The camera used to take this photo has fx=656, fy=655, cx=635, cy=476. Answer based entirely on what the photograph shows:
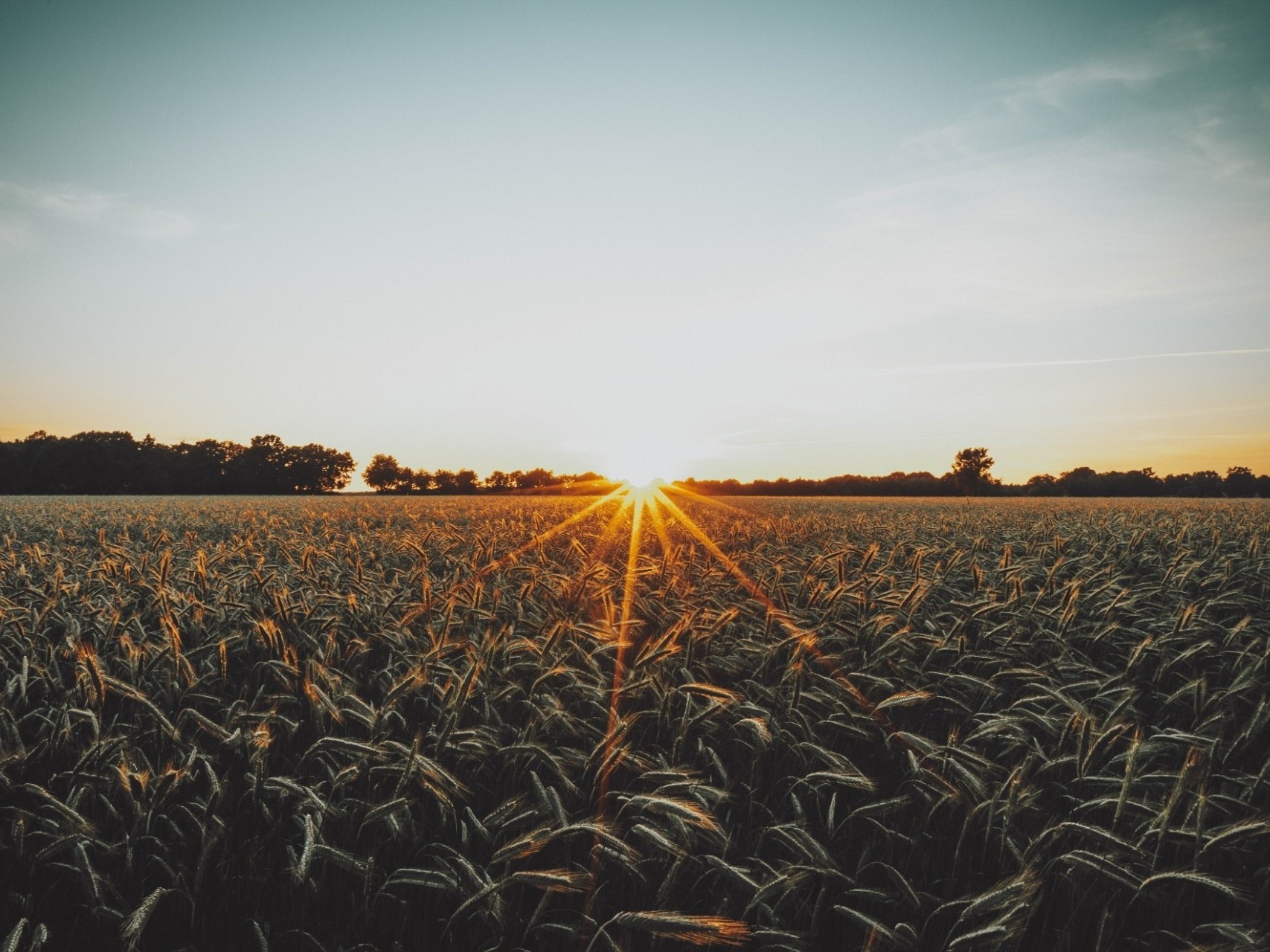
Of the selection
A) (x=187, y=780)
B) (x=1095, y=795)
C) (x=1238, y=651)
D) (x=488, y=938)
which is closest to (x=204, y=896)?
(x=187, y=780)

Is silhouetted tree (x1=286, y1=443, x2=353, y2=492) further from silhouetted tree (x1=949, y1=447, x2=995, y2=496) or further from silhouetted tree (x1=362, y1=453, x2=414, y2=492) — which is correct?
silhouetted tree (x1=949, y1=447, x2=995, y2=496)

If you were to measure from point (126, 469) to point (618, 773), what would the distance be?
4152 inches

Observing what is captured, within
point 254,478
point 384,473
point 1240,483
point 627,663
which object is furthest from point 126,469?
point 1240,483

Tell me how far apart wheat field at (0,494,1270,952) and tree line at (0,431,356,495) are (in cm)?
9015

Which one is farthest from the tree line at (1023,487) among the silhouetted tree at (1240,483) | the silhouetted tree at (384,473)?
the silhouetted tree at (384,473)

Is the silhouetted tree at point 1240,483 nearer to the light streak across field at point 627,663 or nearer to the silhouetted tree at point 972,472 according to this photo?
the silhouetted tree at point 972,472

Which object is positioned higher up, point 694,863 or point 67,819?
point 67,819

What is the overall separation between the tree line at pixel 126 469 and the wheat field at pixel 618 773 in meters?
90.2

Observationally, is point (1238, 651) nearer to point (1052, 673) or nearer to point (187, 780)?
point (1052, 673)

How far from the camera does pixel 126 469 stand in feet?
279

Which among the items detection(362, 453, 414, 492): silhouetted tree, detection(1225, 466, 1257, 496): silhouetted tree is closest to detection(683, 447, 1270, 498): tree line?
detection(1225, 466, 1257, 496): silhouetted tree

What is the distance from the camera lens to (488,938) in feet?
7.00

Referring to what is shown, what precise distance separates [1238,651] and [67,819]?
626 centimetres

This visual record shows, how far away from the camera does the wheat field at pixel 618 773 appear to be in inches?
82.7
